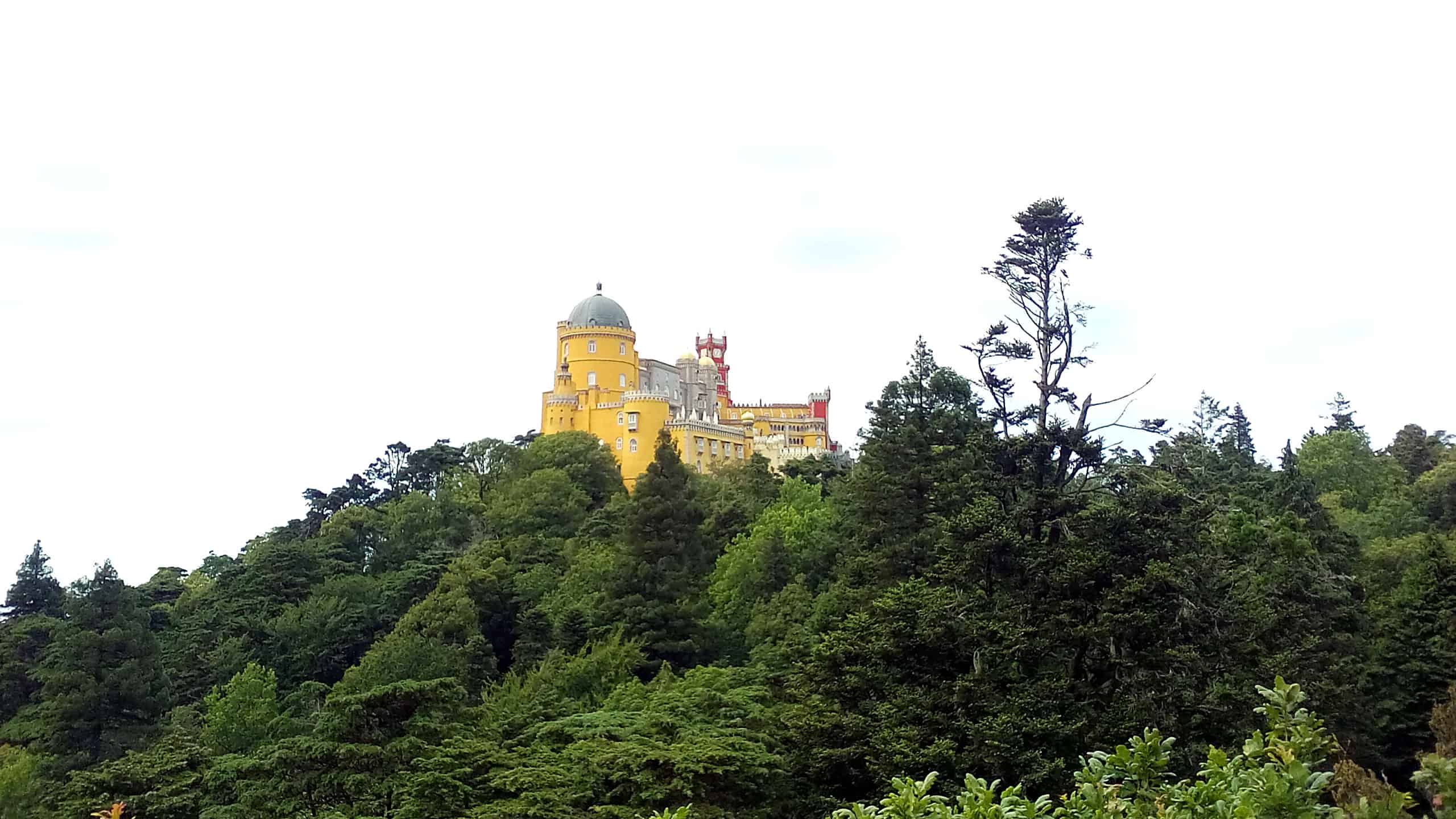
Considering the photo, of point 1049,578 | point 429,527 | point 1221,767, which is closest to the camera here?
point 1221,767

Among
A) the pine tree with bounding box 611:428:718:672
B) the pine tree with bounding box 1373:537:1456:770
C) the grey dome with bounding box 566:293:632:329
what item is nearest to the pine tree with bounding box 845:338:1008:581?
the pine tree with bounding box 611:428:718:672

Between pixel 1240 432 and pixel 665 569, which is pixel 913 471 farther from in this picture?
pixel 1240 432

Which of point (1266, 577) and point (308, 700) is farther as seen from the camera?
Result: point (308, 700)

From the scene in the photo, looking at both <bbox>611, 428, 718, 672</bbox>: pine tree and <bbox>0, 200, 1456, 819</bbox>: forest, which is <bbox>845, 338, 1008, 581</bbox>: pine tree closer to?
<bbox>0, 200, 1456, 819</bbox>: forest

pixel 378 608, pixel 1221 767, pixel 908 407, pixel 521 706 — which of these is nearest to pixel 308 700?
pixel 378 608

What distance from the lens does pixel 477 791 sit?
22.1 meters

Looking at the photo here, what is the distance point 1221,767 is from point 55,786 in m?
28.6

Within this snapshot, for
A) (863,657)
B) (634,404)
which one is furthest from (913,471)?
(634,404)

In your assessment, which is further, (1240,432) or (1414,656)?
(1240,432)

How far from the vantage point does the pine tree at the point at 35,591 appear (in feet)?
161

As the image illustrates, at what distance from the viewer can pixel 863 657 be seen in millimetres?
21250

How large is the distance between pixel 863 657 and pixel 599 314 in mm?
45315

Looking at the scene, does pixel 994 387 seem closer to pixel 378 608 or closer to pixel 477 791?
pixel 477 791

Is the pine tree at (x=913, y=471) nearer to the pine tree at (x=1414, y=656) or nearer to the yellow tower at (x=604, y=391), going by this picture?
the pine tree at (x=1414, y=656)
